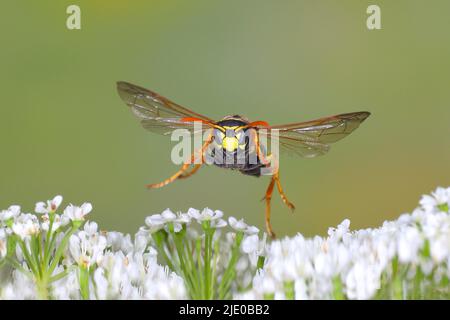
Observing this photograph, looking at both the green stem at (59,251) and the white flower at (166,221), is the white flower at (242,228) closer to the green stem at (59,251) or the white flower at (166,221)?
the white flower at (166,221)

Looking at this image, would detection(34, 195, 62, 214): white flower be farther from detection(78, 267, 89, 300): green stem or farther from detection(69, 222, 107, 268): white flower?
detection(78, 267, 89, 300): green stem

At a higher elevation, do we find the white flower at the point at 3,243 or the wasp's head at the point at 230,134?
the wasp's head at the point at 230,134

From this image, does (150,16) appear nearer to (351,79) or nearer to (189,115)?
(351,79)

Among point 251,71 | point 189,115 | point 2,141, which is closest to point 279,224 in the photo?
point 251,71

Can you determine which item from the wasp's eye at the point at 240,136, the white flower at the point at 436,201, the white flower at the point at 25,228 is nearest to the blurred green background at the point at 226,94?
the wasp's eye at the point at 240,136

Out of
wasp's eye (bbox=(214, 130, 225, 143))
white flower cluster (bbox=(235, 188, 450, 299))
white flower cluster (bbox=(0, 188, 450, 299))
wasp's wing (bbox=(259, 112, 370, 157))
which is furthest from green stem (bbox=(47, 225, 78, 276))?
wasp's wing (bbox=(259, 112, 370, 157))
